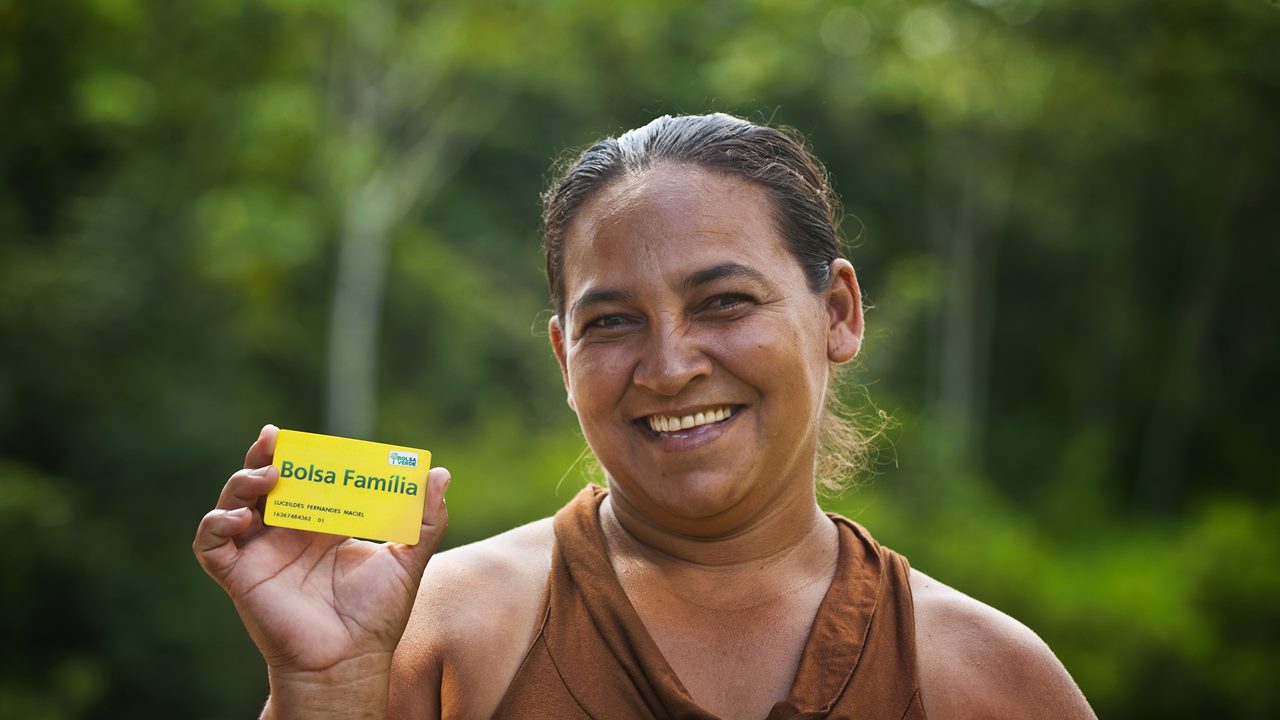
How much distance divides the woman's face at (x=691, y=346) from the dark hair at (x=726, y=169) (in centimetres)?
3

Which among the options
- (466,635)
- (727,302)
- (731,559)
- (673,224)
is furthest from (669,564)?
(673,224)

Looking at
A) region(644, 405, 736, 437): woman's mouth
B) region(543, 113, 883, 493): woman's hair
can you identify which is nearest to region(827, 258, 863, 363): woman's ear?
region(543, 113, 883, 493): woman's hair

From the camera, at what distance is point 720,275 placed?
1.73 m

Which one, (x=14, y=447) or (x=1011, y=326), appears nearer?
(x=14, y=447)

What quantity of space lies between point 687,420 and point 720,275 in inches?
9.2

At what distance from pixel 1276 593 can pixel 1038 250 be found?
7.78 m

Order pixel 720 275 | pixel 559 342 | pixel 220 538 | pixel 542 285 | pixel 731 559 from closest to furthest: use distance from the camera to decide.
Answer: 1. pixel 220 538
2. pixel 720 275
3. pixel 731 559
4. pixel 559 342
5. pixel 542 285

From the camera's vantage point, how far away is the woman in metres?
1.67

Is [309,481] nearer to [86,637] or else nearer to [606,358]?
[606,358]

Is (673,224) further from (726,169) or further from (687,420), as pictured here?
(687,420)

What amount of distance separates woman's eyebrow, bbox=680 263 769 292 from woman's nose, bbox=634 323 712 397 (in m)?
0.07

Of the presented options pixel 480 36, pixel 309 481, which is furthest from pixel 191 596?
pixel 309 481

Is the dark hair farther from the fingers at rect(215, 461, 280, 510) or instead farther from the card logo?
the fingers at rect(215, 461, 280, 510)

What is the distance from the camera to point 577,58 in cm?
1244
